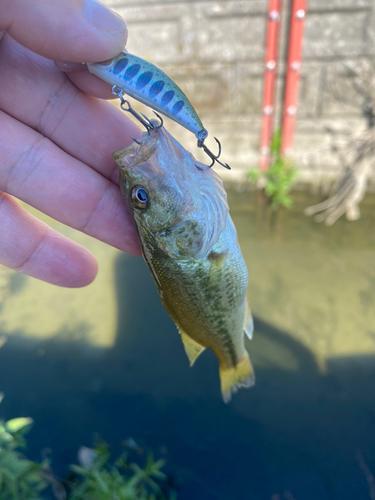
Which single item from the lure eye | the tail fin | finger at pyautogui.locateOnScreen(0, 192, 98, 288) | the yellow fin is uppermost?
the lure eye

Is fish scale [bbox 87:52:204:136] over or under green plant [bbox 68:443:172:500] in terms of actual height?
over

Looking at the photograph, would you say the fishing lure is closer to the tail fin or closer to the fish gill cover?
the fish gill cover

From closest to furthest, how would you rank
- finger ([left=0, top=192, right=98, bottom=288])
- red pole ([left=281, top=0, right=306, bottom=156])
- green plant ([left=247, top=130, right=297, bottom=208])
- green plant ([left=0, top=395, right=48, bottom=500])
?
finger ([left=0, top=192, right=98, bottom=288]), green plant ([left=0, top=395, right=48, bottom=500]), red pole ([left=281, top=0, right=306, bottom=156]), green plant ([left=247, top=130, right=297, bottom=208])

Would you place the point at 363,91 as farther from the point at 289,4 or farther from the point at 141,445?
the point at 141,445

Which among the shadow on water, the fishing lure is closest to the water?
the shadow on water

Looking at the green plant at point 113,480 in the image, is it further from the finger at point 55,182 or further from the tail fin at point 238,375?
the finger at point 55,182

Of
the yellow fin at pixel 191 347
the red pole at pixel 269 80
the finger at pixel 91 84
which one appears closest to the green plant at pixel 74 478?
the yellow fin at pixel 191 347

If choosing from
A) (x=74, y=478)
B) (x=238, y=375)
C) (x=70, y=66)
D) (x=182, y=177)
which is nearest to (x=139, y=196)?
(x=182, y=177)
